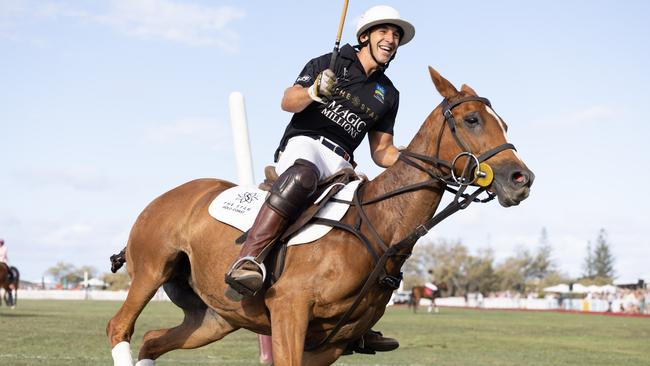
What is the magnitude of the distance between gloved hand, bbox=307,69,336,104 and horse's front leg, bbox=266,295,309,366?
1.57m

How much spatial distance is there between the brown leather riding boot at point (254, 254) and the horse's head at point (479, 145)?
1.41 m

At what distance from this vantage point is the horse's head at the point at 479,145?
238 inches

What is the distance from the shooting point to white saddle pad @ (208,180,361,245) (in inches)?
272

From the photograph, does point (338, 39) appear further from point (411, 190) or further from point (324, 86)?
point (411, 190)

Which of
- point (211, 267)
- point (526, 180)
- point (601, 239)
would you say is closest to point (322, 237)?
point (211, 267)

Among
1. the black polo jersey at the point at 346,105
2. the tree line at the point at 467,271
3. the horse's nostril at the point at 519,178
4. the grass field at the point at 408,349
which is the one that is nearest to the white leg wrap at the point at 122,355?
the black polo jersey at the point at 346,105

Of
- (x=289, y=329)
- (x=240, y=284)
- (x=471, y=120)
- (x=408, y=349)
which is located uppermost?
(x=471, y=120)

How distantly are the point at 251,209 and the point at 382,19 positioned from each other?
198 cm

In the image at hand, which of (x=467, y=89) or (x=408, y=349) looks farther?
(x=408, y=349)

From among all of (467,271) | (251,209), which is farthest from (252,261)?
(467,271)

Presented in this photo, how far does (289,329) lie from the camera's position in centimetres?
657

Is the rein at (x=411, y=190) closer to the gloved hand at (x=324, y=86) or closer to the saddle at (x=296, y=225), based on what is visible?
the saddle at (x=296, y=225)

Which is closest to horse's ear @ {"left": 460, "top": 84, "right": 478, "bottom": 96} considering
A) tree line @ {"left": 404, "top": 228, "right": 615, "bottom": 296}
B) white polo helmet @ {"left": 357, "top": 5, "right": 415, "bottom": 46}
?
white polo helmet @ {"left": 357, "top": 5, "right": 415, "bottom": 46}

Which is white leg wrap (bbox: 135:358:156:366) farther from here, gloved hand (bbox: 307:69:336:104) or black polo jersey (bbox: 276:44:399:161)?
gloved hand (bbox: 307:69:336:104)
